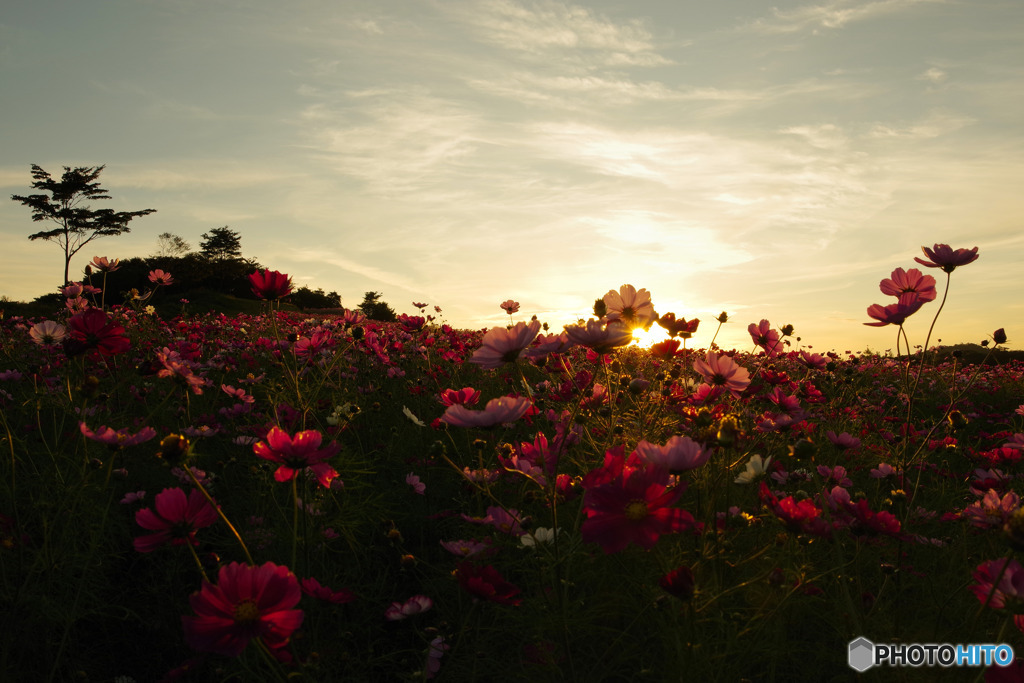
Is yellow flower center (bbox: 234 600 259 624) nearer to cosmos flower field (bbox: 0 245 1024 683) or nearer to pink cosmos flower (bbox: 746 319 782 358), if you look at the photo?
cosmos flower field (bbox: 0 245 1024 683)

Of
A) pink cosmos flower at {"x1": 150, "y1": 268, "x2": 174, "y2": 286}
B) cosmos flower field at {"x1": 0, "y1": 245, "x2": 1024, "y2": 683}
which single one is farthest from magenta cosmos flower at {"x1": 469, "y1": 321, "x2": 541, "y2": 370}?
pink cosmos flower at {"x1": 150, "y1": 268, "x2": 174, "y2": 286}

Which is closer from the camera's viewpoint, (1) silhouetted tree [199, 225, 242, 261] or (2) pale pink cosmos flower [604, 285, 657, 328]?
(2) pale pink cosmos flower [604, 285, 657, 328]

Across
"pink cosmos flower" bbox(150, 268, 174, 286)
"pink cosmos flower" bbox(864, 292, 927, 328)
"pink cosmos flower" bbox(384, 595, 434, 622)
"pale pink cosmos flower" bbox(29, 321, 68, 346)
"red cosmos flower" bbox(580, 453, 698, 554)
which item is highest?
"pink cosmos flower" bbox(150, 268, 174, 286)

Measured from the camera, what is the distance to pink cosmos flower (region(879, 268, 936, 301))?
1.83 meters

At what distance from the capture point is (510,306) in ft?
13.9

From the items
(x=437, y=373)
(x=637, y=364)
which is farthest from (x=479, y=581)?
(x=637, y=364)

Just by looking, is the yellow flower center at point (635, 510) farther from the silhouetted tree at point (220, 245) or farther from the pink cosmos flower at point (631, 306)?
the silhouetted tree at point (220, 245)

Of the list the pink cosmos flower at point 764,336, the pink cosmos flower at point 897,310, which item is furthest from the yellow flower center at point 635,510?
the pink cosmos flower at point 764,336

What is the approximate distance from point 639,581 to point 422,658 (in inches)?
23.6

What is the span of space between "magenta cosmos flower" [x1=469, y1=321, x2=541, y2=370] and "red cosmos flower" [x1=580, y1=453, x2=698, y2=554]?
442mm

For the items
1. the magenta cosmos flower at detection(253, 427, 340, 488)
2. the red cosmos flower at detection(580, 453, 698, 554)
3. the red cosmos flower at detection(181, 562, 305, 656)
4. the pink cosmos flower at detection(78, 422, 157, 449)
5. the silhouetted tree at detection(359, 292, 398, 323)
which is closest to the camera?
the red cosmos flower at detection(181, 562, 305, 656)

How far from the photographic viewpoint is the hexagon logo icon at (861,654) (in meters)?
1.14

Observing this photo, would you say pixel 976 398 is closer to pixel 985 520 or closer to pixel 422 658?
pixel 985 520

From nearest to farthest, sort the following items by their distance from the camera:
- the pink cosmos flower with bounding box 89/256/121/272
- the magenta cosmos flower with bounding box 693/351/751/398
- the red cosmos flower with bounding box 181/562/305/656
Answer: the red cosmos flower with bounding box 181/562/305/656 → the magenta cosmos flower with bounding box 693/351/751/398 → the pink cosmos flower with bounding box 89/256/121/272
